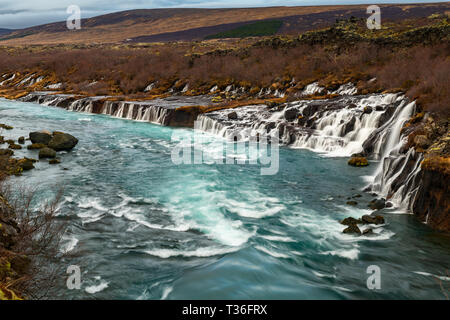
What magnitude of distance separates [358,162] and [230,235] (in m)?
11.2

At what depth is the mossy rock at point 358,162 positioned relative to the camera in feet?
69.1

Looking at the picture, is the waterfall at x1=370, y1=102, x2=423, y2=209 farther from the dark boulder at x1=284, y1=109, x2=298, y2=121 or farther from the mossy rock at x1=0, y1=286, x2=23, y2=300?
the mossy rock at x1=0, y1=286, x2=23, y2=300

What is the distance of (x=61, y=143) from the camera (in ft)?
82.4

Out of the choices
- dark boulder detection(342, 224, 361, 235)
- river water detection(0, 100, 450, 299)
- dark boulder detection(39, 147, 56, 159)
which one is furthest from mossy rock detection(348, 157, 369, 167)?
dark boulder detection(39, 147, 56, 159)

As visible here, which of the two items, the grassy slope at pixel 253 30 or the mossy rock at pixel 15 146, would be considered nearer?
the mossy rock at pixel 15 146

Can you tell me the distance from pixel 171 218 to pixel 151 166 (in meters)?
8.27

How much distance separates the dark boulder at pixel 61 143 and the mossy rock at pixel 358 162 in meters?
17.4

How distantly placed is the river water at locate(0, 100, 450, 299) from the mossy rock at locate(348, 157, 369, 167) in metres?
0.38

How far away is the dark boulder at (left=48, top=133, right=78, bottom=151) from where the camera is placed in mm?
25000

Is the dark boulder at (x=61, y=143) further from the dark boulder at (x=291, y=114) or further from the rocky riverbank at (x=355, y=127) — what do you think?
the dark boulder at (x=291, y=114)

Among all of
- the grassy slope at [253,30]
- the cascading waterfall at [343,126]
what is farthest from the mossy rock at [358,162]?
the grassy slope at [253,30]

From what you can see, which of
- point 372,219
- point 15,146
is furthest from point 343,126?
point 15,146

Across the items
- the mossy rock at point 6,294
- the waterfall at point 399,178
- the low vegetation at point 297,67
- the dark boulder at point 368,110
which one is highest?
the low vegetation at point 297,67
